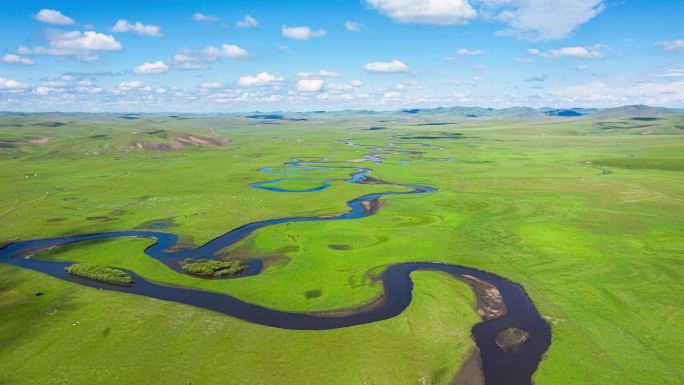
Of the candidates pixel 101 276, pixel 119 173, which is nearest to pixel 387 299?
pixel 101 276

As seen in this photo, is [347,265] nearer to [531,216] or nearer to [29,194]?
[531,216]

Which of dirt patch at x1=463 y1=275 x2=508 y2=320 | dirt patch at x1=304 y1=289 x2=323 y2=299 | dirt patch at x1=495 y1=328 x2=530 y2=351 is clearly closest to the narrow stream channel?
dirt patch at x1=495 y1=328 x2=530 y2=351

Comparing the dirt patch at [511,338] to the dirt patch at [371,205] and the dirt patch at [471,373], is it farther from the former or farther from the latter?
the dirt patch at [371,205]

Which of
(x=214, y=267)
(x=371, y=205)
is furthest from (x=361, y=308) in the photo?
(x=371, y=205)

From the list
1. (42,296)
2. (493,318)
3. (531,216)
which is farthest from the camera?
(531,216)

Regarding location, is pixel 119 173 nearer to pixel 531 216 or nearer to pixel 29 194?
pixel 29 194

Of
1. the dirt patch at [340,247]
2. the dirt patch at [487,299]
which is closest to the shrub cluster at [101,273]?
the dirt patch at [340,247]

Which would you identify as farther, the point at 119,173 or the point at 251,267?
the point at 119,173

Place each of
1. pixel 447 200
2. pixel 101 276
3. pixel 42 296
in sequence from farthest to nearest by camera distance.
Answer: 1. pixel 447 200
2. pixel 101 276
3. pixel 42 296
